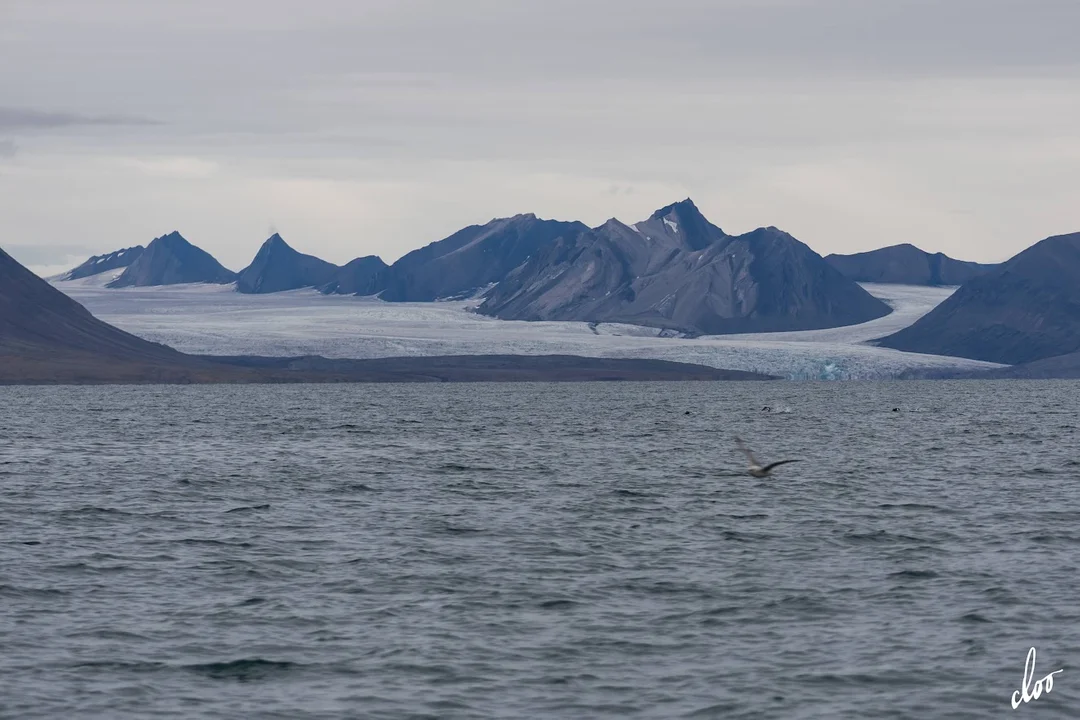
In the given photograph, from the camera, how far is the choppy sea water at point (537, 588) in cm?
2614

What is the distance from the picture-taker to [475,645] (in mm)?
29516

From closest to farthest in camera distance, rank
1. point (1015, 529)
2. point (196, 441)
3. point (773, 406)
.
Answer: point (1015, 529), point (196, 441), point (773, 406)

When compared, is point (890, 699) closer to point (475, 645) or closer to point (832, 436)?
point (475, 645)

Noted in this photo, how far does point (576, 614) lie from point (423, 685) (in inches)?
257

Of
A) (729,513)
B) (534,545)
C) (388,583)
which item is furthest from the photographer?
(729,513)

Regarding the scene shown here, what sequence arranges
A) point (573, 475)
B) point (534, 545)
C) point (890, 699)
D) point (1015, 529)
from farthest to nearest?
point (573, 475) < point (1015, 529) < point (534, 545) < point (890, 699)

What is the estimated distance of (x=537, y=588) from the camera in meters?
35.7

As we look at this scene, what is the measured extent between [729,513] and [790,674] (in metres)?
24.1

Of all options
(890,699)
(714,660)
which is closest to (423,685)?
(714,660)

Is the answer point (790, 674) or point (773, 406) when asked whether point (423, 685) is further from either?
point (773, 406)

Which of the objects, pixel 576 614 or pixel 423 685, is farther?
pixel 576 614

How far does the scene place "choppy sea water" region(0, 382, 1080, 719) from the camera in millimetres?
26141

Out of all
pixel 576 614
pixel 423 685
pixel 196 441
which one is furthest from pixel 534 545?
pixel 196 441

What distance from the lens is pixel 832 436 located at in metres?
102
